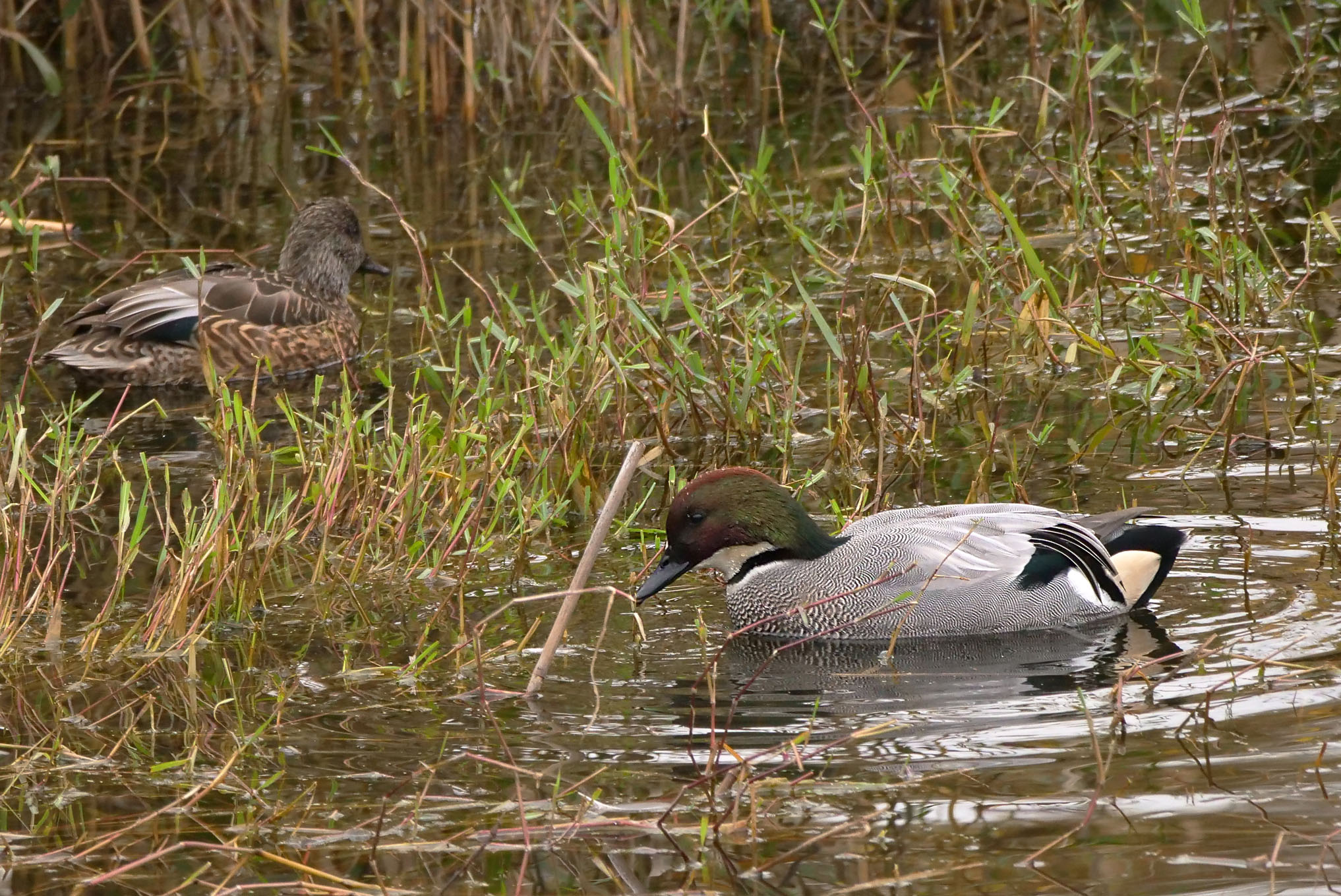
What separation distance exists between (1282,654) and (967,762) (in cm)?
103

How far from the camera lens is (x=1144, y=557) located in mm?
5391

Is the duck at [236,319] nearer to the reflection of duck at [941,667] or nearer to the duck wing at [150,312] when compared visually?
the duck wing at [150,312]

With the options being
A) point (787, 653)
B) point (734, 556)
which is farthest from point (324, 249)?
point (787, 653)

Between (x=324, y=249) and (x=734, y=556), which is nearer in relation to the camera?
(x=734, y=556)

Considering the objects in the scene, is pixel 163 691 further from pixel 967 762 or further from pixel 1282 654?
pixel 1282 654

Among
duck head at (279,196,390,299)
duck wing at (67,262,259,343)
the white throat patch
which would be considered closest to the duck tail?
the white throat patch

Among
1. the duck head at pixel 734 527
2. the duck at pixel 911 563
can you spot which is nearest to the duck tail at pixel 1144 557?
the duck at pixel 911 563

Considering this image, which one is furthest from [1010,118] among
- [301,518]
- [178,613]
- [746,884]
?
[746,884]

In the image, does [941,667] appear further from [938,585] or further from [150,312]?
[150,312]

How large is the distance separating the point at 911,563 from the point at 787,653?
0.42 meters

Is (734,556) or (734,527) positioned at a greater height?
(734,527)

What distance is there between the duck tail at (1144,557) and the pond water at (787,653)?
0.28 ft

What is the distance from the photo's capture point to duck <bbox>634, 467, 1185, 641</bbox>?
17.7ft

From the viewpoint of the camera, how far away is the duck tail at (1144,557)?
Answer: 5.39m
